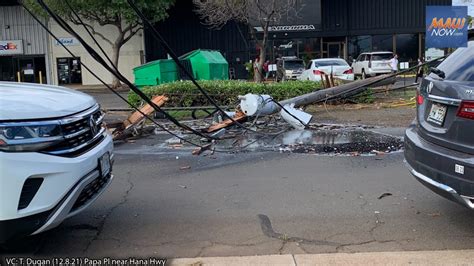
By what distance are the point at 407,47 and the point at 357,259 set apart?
129ft

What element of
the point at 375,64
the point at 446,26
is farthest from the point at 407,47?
the point at 446,26

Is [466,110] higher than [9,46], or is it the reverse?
[9,46]

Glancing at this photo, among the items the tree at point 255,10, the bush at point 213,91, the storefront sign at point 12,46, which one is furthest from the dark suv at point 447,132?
the storefront sign at point 12,46

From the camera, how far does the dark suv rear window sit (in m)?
4.38

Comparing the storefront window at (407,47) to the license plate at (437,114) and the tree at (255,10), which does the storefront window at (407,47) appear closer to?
the tree at (255,10)

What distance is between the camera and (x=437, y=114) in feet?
14.8

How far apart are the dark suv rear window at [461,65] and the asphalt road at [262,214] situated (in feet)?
4.63

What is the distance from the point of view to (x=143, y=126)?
1135 centimetres

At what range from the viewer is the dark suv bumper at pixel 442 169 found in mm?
4027

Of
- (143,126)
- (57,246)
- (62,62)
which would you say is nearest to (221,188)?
(57,246)

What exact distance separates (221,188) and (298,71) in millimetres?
25452

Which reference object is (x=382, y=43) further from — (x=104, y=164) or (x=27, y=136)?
(x=27, y=136)

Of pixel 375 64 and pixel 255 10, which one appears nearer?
pixel 255 10

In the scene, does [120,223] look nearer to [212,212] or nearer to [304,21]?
[212,212]
